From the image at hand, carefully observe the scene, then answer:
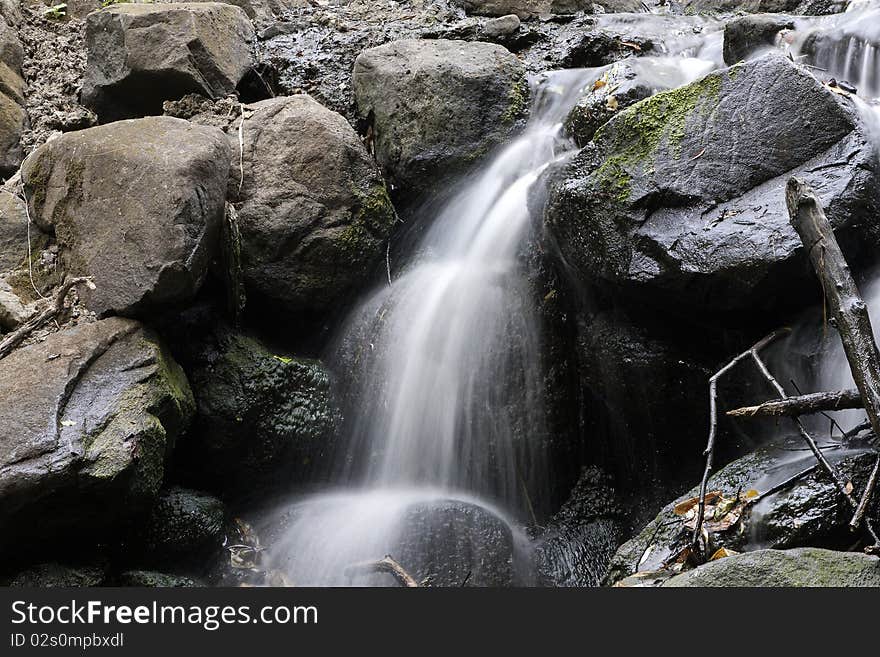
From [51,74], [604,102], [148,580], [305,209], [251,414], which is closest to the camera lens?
[148,580]

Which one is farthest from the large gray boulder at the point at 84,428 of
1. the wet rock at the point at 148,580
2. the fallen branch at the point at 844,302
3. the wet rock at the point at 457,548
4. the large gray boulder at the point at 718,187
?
the fallen branch at the point at 844,302

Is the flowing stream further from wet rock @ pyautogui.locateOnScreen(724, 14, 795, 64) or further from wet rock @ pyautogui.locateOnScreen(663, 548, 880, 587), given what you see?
wet rock @ pyautogui.locateOnScreen(663, 548, 880, 587)

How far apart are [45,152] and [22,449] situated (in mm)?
2136

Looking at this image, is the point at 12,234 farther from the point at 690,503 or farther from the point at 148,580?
the point at 690,503

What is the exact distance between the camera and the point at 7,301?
440cm

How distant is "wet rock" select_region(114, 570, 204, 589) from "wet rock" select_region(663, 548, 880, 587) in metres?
2.45

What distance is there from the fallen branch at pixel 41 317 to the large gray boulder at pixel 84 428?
0.43 feet

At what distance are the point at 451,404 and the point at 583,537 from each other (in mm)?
1092

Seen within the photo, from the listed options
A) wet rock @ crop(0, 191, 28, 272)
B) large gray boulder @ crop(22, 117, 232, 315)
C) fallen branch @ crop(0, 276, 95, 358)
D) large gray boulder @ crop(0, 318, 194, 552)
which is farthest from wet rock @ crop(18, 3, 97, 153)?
large gray boulder @ crop(0, 318, 194, 552)

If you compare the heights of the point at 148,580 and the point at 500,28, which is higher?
the point at 500,28

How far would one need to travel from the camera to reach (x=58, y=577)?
362cm

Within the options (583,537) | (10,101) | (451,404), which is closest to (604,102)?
(451,404)

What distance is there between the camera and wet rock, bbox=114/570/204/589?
371cm

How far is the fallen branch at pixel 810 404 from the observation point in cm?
304
